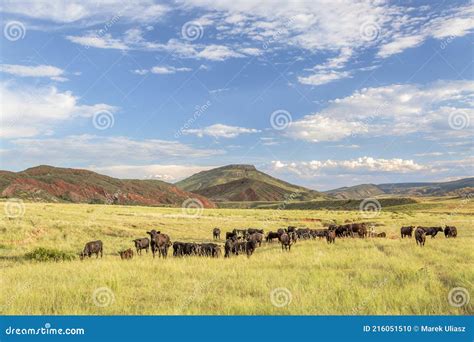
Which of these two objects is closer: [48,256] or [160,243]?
[48,256]

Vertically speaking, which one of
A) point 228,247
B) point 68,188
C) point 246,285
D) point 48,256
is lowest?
point 246,285

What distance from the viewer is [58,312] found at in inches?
409

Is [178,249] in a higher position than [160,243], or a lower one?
lower

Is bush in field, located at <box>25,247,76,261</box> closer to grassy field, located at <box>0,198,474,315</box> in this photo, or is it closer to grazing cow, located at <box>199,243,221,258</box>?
grassy field, located at <box>0,198,474,315</box>

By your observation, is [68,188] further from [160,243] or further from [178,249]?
[178,249]

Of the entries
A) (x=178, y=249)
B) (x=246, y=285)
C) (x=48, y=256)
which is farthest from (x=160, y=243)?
(x=246, y=285)

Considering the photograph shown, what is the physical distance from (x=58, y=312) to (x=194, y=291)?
3866mm

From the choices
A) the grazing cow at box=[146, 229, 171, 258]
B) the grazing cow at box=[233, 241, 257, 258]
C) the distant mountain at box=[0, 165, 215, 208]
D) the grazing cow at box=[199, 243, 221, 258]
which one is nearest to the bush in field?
the grazing cow at box=[146, 229, 171, 258]

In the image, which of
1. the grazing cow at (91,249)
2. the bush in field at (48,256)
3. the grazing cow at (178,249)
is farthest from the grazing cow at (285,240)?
the bush in field at (48,256)

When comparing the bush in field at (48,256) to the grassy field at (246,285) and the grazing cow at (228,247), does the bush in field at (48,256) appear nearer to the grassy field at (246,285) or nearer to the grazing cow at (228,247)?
the grassy field at (246,285)

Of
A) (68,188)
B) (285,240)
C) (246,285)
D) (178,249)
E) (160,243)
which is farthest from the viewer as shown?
(68,188)

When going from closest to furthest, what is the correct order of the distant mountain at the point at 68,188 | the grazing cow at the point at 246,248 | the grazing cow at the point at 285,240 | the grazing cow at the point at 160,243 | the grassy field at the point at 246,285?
the grassy field at the point at 246,285 < the grazing cow at the point at 246,248 < the grazing cow at the point at 160,243 < the grazing cow at the point at 285,240 < the distant mountain at the point at 68,188
